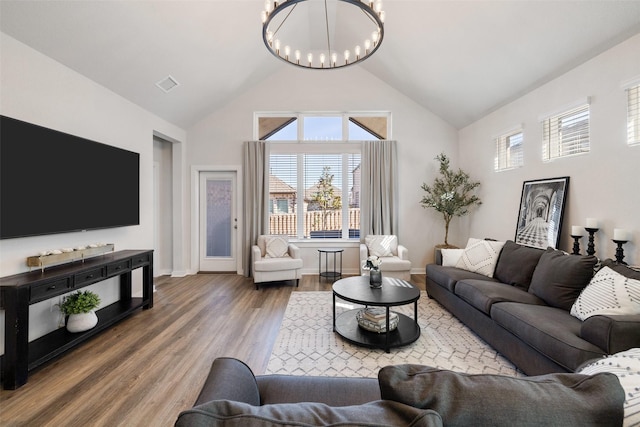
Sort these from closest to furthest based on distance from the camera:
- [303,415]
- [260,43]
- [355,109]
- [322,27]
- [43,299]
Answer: [303,415] → [43,299] → [260,43] → [322,27] → [355,109]

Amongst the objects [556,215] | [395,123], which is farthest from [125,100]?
[556,215]

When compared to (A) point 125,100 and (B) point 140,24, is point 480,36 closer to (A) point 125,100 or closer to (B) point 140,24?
(B) point 140,24

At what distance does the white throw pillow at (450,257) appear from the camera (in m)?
3.70

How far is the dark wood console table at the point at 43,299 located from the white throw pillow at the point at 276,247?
6.44 ft

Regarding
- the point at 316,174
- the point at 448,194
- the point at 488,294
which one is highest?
the point at 316,174

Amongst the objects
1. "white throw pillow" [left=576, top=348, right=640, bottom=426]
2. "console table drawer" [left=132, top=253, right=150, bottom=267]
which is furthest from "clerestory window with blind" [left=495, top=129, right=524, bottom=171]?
"console table drawer" [left=132, top=253, right=150, bottom=267]

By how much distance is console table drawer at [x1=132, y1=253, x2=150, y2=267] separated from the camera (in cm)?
325

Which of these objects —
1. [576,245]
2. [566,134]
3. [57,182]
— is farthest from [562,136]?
[57,182]

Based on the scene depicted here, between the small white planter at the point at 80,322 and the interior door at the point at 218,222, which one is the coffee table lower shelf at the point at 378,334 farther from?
the interior door at the point at 218,222

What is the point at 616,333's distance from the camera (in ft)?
5.11

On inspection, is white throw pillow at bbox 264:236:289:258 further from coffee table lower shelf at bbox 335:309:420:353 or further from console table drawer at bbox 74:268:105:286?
console table drawer at bbox 74:268:105:286

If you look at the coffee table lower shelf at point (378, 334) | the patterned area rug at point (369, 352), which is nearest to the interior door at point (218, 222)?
the patterned area rug at point (369, 352)

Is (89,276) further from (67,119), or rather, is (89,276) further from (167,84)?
(167,84)

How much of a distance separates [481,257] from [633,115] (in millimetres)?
1885
